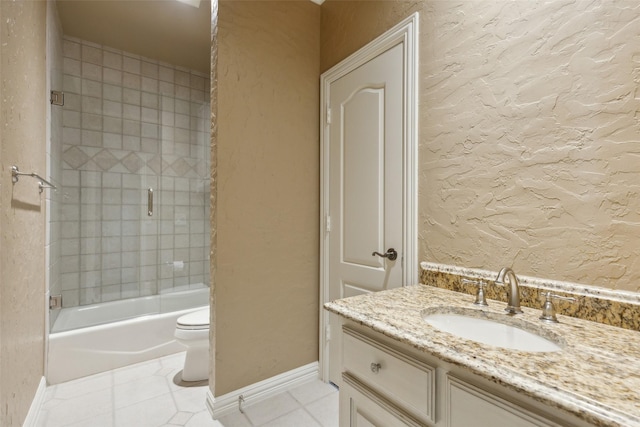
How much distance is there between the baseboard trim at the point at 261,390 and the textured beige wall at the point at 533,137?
1.20 meters

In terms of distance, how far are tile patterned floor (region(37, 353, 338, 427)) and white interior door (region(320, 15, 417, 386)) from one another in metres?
0.29

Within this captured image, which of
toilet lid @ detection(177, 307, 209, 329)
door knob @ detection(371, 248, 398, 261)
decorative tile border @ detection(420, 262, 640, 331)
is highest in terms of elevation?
door knob @ detection(371, 248, 398, 261)

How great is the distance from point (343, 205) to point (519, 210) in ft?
3.22

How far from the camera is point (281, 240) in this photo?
1.94 meters

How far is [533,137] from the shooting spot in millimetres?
1087

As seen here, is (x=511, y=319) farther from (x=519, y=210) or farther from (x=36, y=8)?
(x=36, y=8)

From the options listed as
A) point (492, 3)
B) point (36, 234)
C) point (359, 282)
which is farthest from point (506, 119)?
point (36, 234)

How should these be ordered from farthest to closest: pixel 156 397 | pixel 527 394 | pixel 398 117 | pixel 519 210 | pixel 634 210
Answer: pixel 156 397
pixel 398 117
pixel 519 210
pixel 634 210
pixel 527 394

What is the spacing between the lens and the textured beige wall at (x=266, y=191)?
1.71m

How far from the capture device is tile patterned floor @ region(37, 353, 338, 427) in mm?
1632

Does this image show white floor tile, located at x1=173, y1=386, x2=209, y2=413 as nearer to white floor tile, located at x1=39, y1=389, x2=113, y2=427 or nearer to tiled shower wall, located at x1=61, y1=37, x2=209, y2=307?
white floor tile, located at x1=39, y1=389, x2=113, y2=427

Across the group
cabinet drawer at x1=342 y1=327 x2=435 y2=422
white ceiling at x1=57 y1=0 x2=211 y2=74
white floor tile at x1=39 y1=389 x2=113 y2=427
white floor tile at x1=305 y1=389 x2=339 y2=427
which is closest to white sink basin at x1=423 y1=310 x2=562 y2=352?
cabinet drawer at x1=342 y1=327 x2=435 y2=422

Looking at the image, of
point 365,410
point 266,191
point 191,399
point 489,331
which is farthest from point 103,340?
point 489,331

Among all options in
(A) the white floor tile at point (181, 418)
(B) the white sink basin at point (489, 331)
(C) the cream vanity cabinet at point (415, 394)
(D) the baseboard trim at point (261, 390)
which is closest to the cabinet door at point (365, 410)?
(C) the cream vanity cabinet at point (415, 394)
